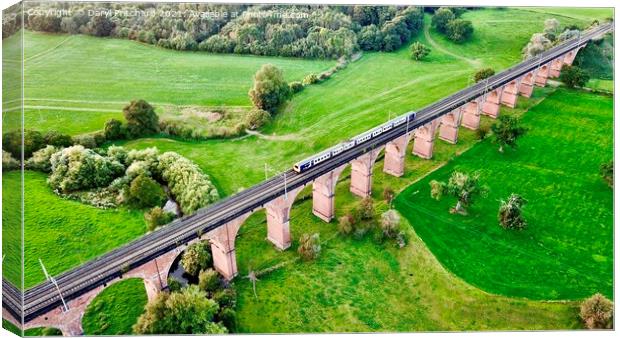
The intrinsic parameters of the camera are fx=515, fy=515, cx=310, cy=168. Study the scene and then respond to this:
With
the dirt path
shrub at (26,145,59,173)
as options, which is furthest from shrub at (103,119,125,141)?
the dirt path

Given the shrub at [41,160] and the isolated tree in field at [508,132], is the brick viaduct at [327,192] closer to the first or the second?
the isolated tree in field at [508,132]

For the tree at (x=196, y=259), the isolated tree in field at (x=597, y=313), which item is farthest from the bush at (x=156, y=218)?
the isolated tree in field at (x=597, y=313)

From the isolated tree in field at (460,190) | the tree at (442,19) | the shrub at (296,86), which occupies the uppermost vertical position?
the tree at (442,19)

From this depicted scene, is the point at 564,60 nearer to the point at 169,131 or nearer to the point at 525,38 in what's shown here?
the point at 525,38

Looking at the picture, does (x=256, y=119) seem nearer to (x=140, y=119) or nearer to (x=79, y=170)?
(x=140, y=119)

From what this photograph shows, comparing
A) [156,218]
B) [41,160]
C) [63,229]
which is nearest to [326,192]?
[156,218]

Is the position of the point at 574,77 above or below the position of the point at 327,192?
above
